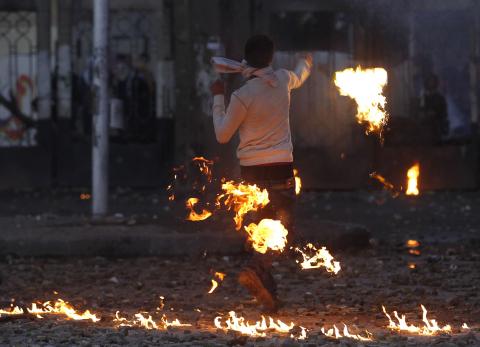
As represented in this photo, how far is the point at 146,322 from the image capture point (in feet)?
23.5

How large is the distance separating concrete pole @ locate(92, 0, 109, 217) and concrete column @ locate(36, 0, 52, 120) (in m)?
4.96

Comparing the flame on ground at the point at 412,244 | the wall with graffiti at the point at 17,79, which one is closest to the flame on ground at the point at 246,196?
the flame on ground at the point at 412,244

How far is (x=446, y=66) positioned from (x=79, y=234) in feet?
24.0

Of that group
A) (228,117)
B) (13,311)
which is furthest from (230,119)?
(13,311)

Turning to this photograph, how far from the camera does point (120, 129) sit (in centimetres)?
1698

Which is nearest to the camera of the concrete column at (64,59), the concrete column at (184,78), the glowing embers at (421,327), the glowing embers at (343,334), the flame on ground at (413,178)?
the glowing embers at (343,334)

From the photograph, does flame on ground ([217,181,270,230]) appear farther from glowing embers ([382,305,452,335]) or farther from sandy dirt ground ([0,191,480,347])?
glowing embers ([382,305,452,335])

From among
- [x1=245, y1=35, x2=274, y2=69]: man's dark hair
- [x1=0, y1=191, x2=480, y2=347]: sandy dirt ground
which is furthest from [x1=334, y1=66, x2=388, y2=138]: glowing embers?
[x1=0, y1=191, x2=480, y2=347]: sandy dirt ground

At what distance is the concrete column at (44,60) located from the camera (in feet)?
55.5

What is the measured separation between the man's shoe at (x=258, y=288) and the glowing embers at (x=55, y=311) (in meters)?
0.94

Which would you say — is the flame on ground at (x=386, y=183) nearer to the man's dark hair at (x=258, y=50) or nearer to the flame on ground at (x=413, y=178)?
the flame on ground at (x=413, y=178)

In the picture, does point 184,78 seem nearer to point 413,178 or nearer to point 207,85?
point 207,85

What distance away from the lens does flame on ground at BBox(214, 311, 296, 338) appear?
268 inches

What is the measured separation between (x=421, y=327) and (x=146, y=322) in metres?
1.61
